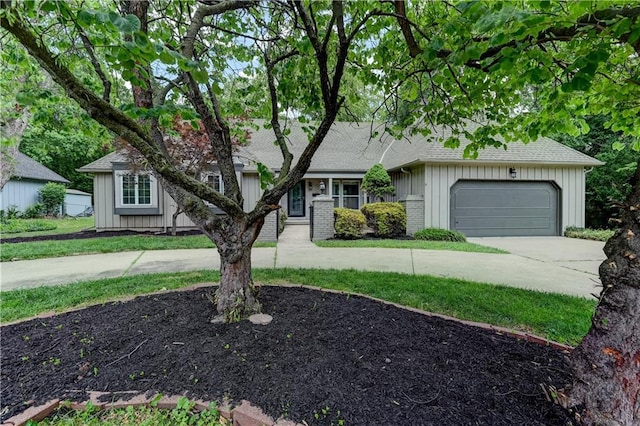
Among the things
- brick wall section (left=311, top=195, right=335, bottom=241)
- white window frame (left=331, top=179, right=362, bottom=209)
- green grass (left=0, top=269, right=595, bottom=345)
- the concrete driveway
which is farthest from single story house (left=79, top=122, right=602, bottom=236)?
green grass (left=0, top=269, right=595, bottom=345)

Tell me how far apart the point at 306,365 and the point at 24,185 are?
2462 cm

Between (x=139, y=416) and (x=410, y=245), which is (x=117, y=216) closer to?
(x=410, y=245)

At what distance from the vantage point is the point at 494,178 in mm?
11039

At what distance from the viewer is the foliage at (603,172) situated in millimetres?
12555

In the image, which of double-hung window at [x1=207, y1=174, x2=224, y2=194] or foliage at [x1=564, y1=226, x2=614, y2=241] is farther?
double-hung window at [x1=207, y1=174, x2=224, y2=194]

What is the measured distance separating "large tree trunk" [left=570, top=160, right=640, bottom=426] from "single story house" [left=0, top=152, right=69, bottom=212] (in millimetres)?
23234

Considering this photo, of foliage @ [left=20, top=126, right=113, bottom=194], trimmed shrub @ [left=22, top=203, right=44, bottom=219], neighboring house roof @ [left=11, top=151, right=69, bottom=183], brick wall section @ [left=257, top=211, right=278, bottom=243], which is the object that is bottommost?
brick wall section @ [left=257, top=211, right=278, bottom=243]

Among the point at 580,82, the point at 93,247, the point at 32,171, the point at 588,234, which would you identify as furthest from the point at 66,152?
the point at 588,234

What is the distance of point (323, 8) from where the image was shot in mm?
3738

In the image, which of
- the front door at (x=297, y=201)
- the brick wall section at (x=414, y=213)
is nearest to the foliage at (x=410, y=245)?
the brick wall section at (x=414, y=213)

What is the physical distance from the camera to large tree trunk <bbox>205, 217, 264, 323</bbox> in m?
2.99

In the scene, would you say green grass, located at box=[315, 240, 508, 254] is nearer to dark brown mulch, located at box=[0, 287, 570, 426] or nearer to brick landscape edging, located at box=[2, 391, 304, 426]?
dark brown mulch, located at box=[0, 287, 570, 426]

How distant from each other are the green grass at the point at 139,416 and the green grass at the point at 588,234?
1202 centimetres

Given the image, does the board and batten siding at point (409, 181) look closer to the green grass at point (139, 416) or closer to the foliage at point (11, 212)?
the green grass at point (139, 416)
